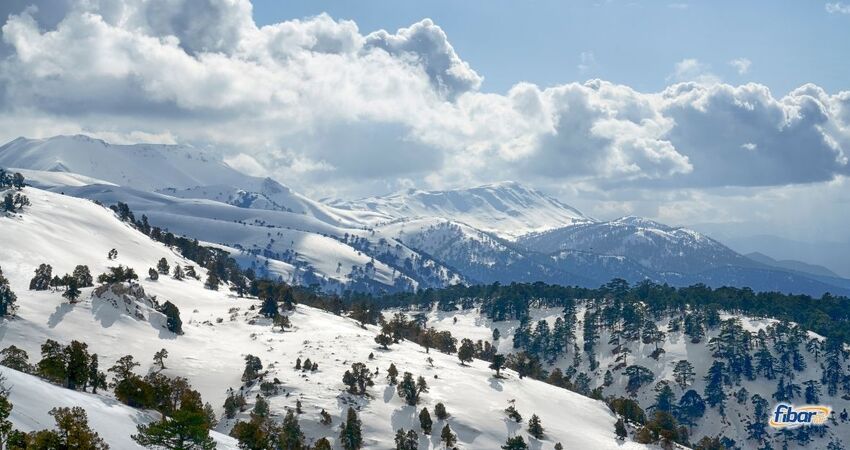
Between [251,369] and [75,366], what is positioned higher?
[75,366]

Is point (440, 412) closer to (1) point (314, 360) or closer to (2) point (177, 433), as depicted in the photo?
(1) point (314, 360)

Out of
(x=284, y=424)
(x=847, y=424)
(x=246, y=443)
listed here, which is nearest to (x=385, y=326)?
(x=284, y=424)

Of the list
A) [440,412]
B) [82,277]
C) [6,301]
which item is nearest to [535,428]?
[440,412]

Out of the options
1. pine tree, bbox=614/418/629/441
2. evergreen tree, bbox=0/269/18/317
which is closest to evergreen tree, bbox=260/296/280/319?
evergreen tree, bbox=0/269/18/317

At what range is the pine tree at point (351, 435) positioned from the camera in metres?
101

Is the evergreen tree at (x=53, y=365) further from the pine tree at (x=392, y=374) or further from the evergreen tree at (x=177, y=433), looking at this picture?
the pine tree at (x=392, y=374)

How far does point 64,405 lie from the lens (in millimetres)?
63844

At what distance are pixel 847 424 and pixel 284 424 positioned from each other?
173 m

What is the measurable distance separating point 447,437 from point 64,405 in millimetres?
62075

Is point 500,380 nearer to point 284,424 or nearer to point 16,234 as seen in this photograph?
point 284,424

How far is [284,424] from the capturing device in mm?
100000

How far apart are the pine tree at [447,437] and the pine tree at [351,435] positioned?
1426 centimetres

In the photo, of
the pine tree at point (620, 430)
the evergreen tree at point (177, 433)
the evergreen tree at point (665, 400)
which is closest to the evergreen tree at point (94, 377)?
the evergreen tree at point (177, 433)

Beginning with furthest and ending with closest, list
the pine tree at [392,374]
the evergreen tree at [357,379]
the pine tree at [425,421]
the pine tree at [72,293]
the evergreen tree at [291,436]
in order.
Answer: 1. the pine tree at [72,293]
2. the pine tree at [392,374]
3. the evergreen tree at [357,379]
4. the pine tree at [425,421]
5. the evergreen tree at [291,436]
